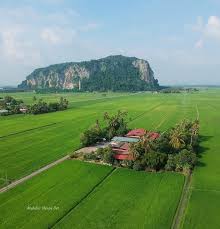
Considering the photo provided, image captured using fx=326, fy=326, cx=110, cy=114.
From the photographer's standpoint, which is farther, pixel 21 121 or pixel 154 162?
pixel 21 121

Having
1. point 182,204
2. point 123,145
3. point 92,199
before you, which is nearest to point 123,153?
point 123,145

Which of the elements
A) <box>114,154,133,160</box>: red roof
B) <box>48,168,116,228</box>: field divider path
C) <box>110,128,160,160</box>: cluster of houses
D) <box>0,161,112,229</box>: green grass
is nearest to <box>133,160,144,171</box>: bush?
<box>110,128,160,160</box>: cluster of houses

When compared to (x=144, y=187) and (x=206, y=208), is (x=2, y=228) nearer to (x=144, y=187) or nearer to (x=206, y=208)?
(x=144, y=187)

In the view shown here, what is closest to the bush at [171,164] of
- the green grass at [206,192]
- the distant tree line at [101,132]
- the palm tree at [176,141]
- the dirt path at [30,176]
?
the green grass at [206,192]

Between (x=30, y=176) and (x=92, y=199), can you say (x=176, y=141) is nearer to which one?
(x=92, y=199)

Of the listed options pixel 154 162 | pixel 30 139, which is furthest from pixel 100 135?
pixel 154 162

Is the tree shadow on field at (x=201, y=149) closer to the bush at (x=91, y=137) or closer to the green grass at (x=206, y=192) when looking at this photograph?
the green grass at (x=206, y=192)

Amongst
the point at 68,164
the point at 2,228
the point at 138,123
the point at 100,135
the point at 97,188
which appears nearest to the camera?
the point at 2,228
